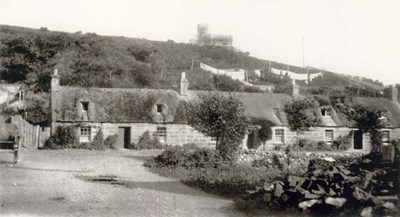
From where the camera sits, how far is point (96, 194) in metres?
12.9

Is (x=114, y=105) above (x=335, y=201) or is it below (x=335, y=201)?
above

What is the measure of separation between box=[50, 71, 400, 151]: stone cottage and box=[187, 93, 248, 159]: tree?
7.82 metres

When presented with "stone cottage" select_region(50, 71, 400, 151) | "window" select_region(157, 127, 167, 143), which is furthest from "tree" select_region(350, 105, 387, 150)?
"window" select_region(157, 127, 167, 143)

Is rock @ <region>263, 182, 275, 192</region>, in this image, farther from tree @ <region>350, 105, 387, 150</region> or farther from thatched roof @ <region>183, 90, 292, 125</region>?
tree @ <region>350, 105, 387, 150</region>

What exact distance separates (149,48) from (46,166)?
51.0 meters

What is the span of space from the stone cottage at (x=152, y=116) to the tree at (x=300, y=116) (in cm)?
154

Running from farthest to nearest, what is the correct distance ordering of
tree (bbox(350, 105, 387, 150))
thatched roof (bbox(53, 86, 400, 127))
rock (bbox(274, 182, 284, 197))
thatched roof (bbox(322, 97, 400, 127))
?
thatched roof (bbox(322, 97, 400, 127)) → tree (bbox(350, 105, 387, 150)) → thatched roof (bbox(53, 86, 400, 127)) → rock (bbox(274, 182, 284, 197))

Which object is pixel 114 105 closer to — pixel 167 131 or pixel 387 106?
pixel 167 131

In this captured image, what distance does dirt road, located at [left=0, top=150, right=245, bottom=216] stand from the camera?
10672 millimetres

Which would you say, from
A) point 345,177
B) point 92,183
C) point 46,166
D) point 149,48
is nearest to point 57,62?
point 149,48

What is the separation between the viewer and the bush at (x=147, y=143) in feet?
106

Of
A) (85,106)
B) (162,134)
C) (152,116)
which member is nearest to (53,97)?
(85,106)

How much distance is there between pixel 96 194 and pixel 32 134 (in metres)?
19.6

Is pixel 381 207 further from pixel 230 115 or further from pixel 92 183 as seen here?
pixel 230 115
